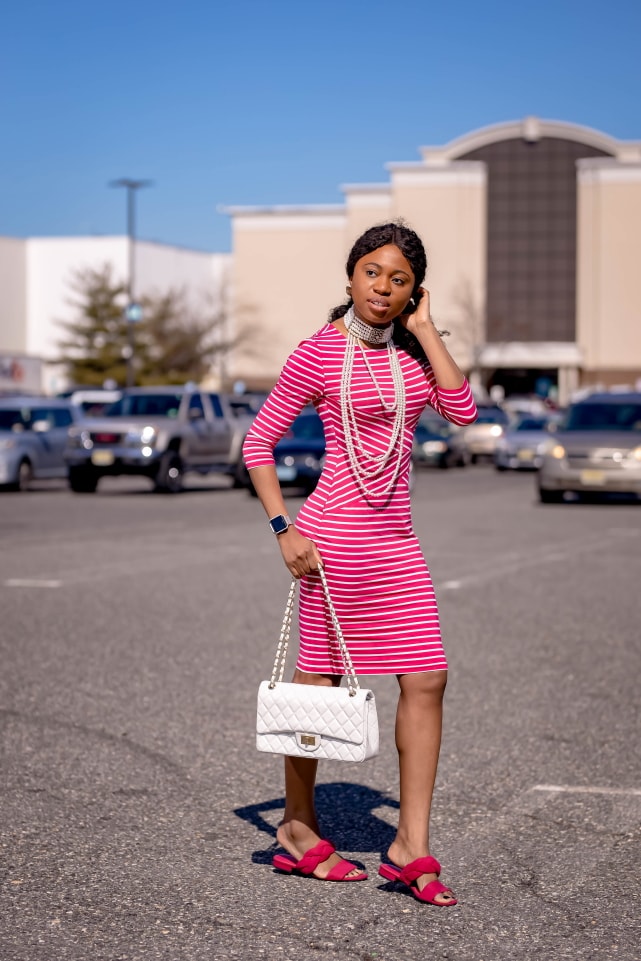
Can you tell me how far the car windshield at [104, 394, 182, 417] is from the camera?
30094mm

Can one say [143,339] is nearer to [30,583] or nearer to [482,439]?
[482,439]

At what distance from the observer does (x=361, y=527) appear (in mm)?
4680

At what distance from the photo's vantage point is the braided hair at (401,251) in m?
4.84

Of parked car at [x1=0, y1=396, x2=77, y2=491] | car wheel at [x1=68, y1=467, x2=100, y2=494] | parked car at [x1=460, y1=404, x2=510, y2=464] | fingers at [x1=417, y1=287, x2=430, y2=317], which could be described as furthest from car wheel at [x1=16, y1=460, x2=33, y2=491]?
fingers at [x1=417, y1=287, x2=430, y2=317]

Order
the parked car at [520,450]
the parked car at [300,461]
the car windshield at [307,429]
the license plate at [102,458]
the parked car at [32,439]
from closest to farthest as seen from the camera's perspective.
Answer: the parked car at [300,461]
the car windshield at [307,429]
the license plate at [102,458]
the parked car at [32,439]
the parked car at [520,450]

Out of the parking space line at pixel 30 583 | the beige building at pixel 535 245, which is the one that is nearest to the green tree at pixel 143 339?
the beige building at pixel 535 245

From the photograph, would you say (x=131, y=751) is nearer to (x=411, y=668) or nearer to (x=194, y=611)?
(x=411, y=668)

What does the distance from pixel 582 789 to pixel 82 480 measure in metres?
23.5

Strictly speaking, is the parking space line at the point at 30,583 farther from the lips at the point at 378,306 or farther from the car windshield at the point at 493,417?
the car windshield at the point at 493,417

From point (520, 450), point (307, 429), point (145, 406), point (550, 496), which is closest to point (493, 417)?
point (520, 450)

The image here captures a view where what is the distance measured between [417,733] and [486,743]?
2467mm

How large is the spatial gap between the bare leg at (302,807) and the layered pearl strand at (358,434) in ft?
2.06

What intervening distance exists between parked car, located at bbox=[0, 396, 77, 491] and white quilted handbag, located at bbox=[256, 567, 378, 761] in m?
24.7

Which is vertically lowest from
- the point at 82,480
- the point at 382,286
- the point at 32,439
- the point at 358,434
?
the point at 82,480
